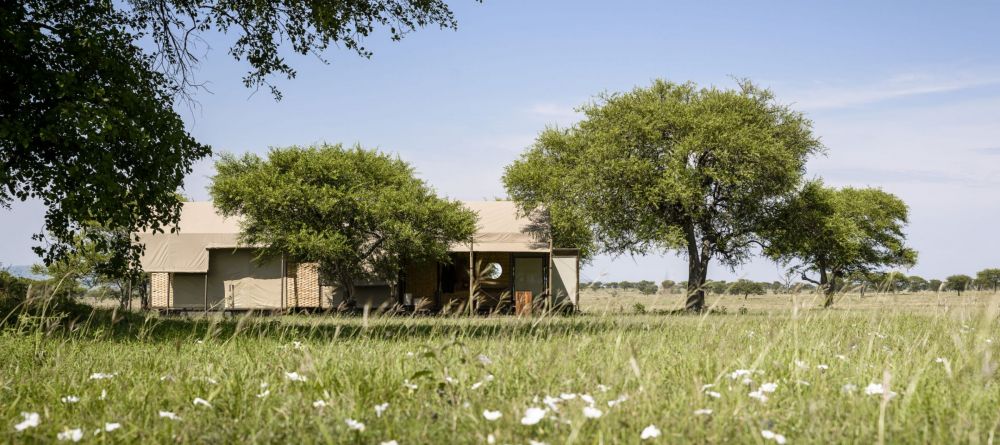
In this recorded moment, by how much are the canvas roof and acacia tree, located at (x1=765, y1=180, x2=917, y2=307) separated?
9.32 meters

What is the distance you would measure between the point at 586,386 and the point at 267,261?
2558 cm

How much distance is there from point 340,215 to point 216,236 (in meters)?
7.15

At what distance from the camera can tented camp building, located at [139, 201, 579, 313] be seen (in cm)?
2841

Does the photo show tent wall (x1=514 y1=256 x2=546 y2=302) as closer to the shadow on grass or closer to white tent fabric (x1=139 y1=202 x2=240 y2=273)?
white tent fabric (x1=139 y1=202 x2=240 y2=273)

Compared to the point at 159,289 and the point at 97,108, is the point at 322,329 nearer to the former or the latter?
the point at 97,108

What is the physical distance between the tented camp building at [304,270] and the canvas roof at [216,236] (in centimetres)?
4

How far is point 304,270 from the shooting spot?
29984 mm

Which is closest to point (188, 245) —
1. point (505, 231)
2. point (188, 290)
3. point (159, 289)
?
point (188, 290)

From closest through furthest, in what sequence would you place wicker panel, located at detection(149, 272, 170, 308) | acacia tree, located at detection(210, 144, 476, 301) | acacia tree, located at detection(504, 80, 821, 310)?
acacia tree, located at detection(210, 144, 476, 301), acacia tree, located at detection(504, 80, 821, 310), wicker panel, located at detection(149, 272, 170, 308)

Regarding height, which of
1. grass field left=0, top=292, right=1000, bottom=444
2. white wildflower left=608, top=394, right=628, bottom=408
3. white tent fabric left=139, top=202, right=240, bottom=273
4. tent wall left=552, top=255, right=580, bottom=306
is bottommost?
grass field left=0, top=292, right=1000, bottom=444

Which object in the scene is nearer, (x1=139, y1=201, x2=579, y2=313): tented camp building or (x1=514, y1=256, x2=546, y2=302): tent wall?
(x1=139, y1=201, x2=579, y2=313): tented camp building

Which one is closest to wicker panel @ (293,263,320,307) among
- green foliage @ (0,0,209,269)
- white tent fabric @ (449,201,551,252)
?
white tent fabric @ (449,201,551,252)

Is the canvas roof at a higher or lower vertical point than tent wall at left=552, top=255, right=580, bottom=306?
higher

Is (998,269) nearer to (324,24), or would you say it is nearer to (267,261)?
(267,261)
